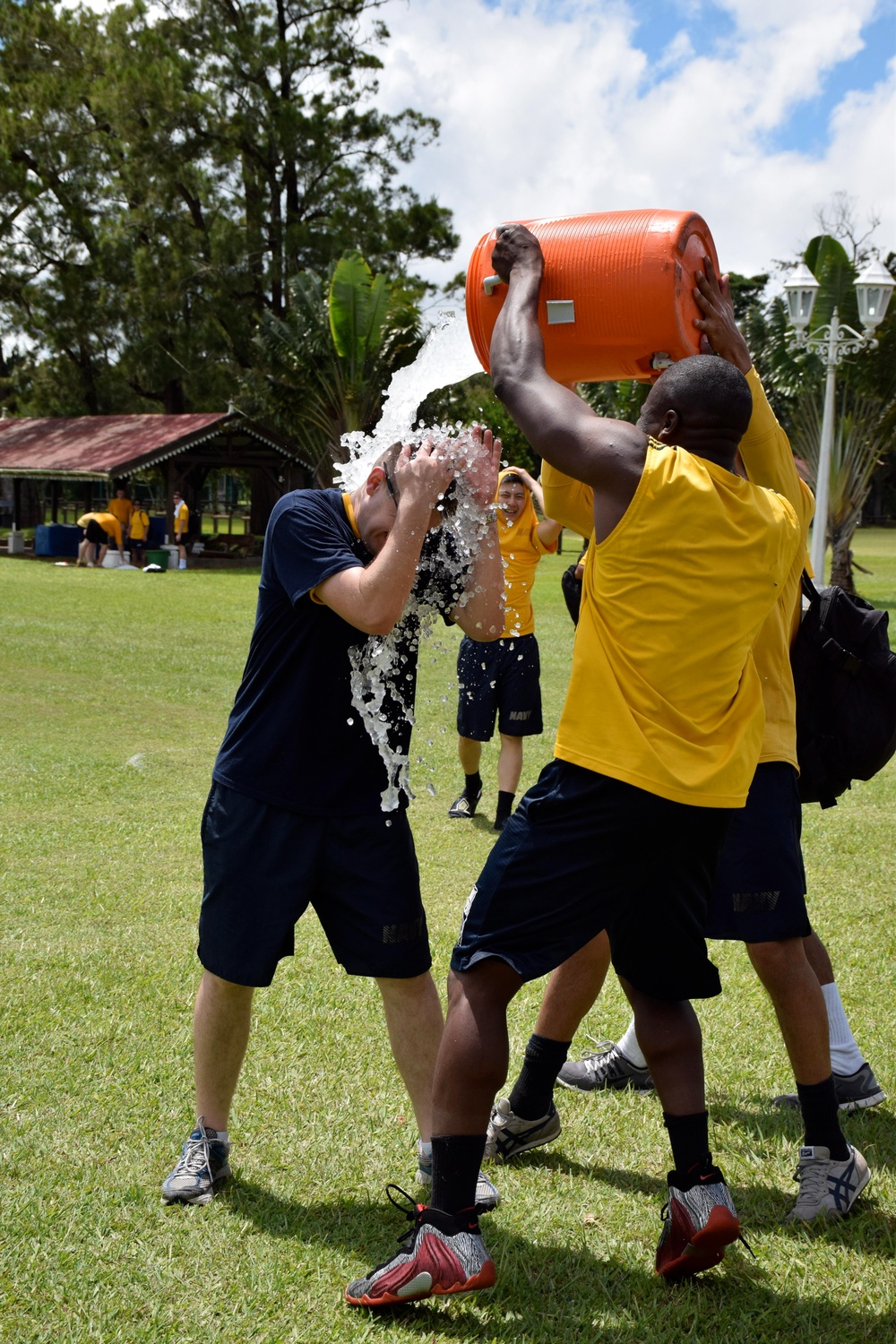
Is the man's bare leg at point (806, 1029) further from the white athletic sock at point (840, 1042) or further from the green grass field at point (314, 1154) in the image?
the white athletic sock at point (840, 1042)

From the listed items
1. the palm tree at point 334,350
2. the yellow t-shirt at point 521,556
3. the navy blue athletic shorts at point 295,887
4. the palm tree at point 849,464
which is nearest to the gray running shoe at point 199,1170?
the navy blue athletic shorts at point 295,887

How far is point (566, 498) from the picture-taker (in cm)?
299

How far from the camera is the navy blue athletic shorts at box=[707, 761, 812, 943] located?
3195 millimetres

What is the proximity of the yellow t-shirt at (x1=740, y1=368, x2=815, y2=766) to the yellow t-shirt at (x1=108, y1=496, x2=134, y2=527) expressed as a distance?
26488 millimetres

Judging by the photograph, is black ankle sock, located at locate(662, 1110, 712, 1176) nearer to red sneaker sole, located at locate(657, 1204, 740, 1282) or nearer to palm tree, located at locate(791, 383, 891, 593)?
red sneaker sole, located at locate(657, 1204, 740, 1282)

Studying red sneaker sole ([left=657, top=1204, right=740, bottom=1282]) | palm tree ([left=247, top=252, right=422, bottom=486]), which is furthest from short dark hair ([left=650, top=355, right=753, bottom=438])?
palm tree ([left=247, top=252, right=422, bottom=486])

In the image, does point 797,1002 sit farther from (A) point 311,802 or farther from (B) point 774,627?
(A) point 311,802

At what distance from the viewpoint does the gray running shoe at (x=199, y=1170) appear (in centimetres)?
312

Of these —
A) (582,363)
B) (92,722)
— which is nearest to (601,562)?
(582,363)

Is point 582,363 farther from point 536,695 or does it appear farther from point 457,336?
point 536,695

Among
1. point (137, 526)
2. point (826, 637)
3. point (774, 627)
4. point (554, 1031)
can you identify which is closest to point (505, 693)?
point (826, 637)

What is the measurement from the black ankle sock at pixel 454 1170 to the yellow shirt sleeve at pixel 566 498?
4.66 feet

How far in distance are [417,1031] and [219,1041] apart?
1.70 ft

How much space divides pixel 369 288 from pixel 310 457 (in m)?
7.57
